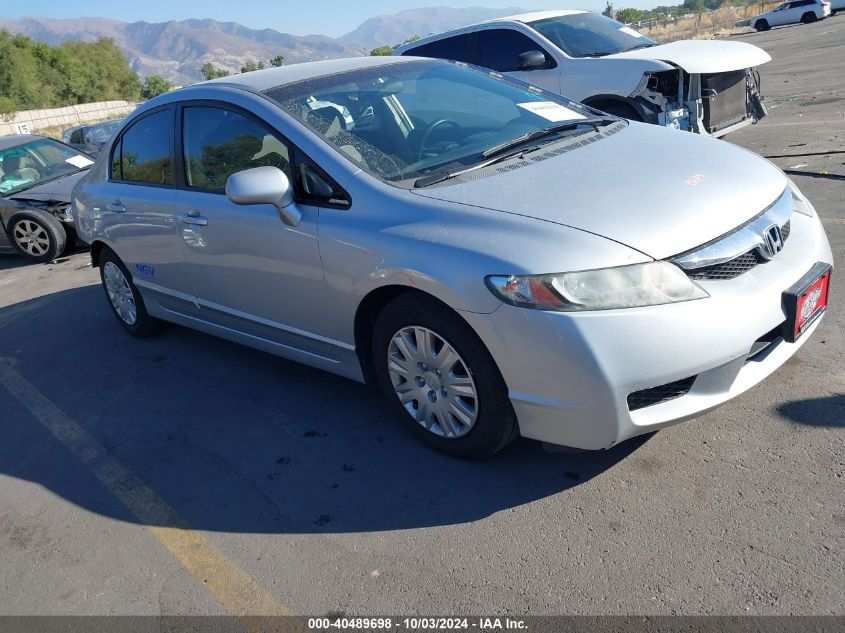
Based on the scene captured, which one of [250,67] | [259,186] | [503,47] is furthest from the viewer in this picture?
[250,67]

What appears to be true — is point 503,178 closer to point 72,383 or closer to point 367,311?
point 367,311

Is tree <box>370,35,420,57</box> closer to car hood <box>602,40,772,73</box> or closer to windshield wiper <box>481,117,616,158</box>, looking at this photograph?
windshield wiper <box>481,117,616,158</box>

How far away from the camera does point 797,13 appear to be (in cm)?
4047

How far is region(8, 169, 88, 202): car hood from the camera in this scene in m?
8.80

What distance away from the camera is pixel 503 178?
10.8 feet

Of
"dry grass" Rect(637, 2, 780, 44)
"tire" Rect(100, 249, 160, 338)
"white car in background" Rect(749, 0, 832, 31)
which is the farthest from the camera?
"dry grass" Rect(637, 2, 780, 44)

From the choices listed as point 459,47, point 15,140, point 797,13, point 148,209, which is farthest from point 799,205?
point 797,13

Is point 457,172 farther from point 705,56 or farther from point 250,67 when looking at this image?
point 250,67

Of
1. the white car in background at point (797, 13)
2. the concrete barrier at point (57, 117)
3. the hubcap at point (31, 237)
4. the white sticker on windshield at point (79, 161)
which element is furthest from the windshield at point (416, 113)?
the concrete barrier at point (57, 117)

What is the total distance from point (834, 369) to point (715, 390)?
117 centimetres

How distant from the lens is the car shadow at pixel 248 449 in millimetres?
3129

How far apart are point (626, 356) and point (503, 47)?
6917 millimetres

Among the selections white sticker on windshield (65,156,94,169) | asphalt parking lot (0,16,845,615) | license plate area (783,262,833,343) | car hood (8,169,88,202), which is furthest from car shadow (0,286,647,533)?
white sticker on windshield (65,156,94,169)

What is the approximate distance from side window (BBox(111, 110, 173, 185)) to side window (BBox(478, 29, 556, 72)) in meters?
4.94
